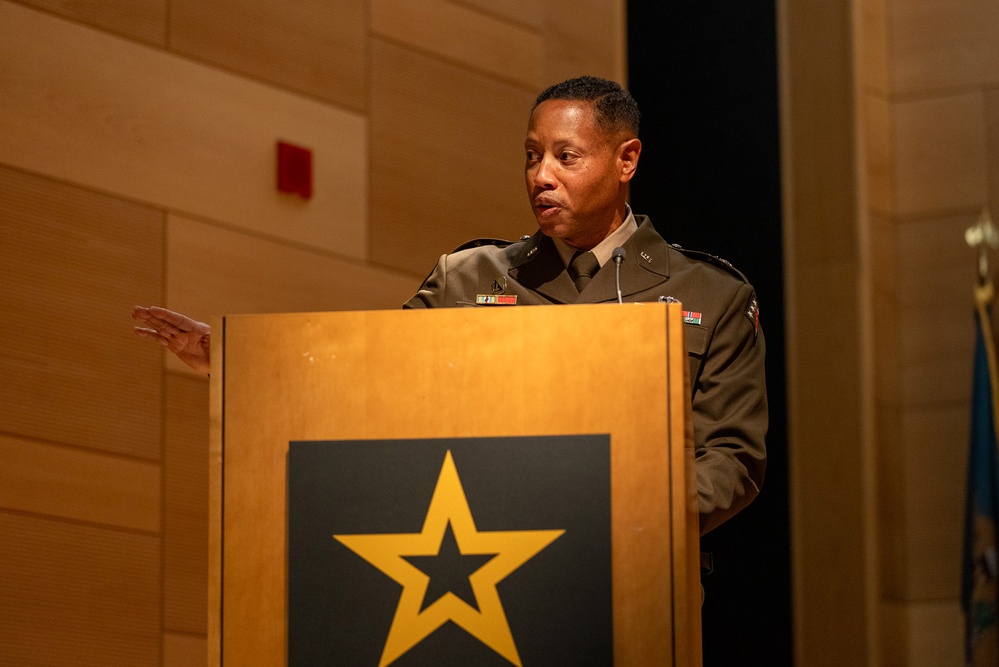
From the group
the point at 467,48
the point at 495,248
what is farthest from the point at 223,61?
the point at 495,248

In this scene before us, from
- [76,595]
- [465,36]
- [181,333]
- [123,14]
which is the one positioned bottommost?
[76,595]

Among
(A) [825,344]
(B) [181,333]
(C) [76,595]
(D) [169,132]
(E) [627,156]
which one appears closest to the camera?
(B) [181,333]

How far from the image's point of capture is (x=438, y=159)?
4707 millimetres

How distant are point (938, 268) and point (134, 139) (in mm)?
2954

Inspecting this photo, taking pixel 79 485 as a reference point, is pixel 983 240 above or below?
above

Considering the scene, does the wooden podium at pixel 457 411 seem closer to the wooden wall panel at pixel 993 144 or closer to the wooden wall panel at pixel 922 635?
the wooden wall panel at pixel 922 635

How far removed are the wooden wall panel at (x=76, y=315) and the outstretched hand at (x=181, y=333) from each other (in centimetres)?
146

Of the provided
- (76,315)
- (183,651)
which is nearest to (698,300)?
(76,315)

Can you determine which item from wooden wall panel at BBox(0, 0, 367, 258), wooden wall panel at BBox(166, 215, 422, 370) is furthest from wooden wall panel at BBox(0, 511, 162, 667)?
wooden wall panel at BBox(0, 0, 367, 258)

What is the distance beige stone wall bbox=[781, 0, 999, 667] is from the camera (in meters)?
5.15

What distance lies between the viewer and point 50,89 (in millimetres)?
3721

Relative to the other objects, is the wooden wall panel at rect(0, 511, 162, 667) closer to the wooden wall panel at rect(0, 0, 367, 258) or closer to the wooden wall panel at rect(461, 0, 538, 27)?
the wooden wall panel at rect(0, 0, 367, 258)

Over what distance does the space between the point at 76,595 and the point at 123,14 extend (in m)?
1.51

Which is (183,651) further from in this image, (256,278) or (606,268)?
(606,268)
